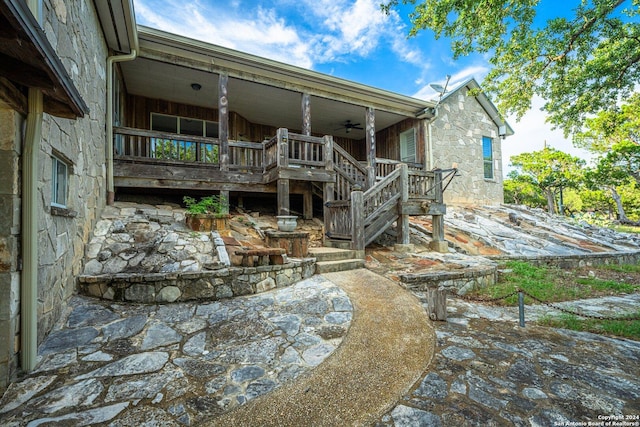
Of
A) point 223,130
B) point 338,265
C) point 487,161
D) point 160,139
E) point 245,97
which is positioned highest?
point 245,97

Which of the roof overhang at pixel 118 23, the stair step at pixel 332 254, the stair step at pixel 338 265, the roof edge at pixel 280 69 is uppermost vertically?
the roof edge at pixel 280 69

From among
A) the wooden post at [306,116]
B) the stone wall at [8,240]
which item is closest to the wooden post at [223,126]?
the wooden post at [306,116]

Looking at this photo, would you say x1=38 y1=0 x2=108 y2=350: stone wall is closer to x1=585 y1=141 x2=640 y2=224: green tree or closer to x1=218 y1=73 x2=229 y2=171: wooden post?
x1=218 y1=73 x2=229 y2=171: wooden post

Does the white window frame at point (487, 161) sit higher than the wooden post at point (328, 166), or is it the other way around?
the white window frame at point (487, 161)

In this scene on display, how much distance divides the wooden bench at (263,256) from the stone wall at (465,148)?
8198mm

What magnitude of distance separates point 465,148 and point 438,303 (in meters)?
9.66

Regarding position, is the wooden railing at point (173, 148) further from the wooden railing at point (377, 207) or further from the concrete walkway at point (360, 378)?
the concrete walkway at point (360, 378)

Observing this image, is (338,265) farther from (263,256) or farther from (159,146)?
(159,146)

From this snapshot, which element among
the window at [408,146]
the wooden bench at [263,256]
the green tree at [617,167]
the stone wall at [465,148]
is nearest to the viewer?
the wooden bench at [263,256]

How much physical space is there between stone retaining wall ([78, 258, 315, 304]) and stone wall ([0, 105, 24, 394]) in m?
1.32

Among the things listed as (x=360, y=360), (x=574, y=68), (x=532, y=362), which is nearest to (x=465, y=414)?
(x=360, y=360)

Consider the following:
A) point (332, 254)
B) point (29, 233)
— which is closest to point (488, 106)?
point (332, 254)

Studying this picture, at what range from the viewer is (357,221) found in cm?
533

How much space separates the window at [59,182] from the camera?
A: 2.75 metres
